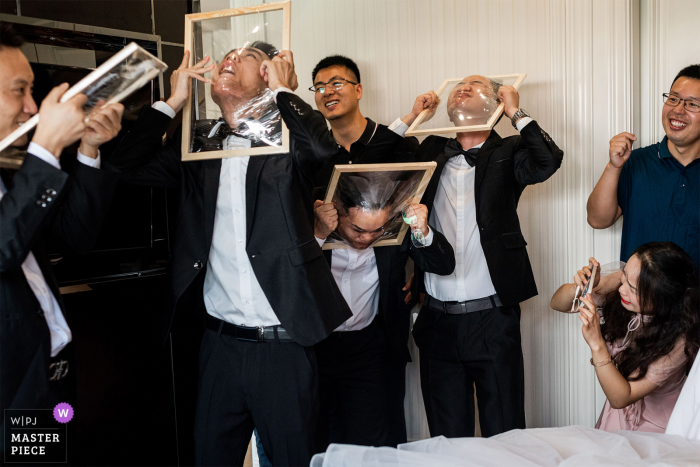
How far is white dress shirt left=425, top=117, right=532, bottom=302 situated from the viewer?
8.13 ft

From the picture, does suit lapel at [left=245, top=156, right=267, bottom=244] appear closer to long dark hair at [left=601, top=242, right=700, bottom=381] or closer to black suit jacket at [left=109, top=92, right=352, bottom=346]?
black suit jacket at [left=109, top=92, right=352, bottom=346]

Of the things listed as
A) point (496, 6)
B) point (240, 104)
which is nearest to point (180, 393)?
point (240, 104)

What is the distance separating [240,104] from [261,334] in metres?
0.78

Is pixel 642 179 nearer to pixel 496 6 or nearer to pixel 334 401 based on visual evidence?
pixel 496 6

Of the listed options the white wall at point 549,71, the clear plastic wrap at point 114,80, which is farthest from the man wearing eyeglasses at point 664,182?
the clear plastic wrap at point 114,80

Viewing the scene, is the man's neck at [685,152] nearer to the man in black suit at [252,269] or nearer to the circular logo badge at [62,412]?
the man in black suit at [252,269]

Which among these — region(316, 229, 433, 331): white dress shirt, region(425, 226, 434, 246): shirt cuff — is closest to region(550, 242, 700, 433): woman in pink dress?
region(425, 226, 434, 246): shirt cuff

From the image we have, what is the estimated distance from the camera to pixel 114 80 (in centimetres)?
154

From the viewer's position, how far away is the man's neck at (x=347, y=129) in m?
2.68

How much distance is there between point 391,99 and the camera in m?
3.12

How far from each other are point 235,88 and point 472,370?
1543mm

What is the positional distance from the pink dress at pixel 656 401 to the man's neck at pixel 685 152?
837 mm

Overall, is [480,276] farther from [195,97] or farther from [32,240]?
[32,240]

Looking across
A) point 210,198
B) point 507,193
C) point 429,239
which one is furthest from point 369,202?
point 507,193
